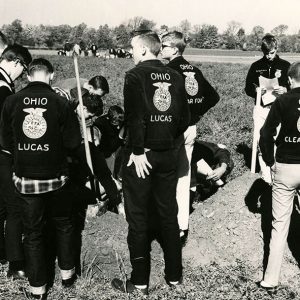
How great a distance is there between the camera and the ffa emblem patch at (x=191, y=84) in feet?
15.5

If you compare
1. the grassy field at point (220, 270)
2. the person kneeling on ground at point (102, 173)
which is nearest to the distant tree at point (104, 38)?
the grassy field at point (220, 270)

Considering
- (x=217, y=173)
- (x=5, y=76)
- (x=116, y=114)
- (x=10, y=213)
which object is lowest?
(x=217, y=173)

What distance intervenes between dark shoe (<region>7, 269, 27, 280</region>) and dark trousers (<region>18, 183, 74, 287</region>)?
1.56 ft

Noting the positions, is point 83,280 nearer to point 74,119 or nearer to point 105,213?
point 105,213

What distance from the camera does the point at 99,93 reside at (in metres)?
5.90

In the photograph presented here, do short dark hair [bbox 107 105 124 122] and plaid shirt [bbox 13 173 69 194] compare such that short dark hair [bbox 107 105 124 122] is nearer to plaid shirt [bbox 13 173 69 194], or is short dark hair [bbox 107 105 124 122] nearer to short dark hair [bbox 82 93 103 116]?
short dark hair [bbox 82 93 103 116]

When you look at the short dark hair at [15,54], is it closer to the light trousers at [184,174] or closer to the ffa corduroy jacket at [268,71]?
the light trousers at [184,174]

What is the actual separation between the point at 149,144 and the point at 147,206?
→ 57cm

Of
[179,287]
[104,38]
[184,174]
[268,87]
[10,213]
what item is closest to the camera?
[179,287]

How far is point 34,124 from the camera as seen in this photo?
12.3 feet

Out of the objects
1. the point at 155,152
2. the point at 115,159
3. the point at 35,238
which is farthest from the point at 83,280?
the point at 115,159

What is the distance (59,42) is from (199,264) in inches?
2569

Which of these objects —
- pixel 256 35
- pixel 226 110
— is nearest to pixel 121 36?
pixel 256 35

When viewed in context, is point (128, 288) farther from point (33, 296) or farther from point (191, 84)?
point (191, 84)
